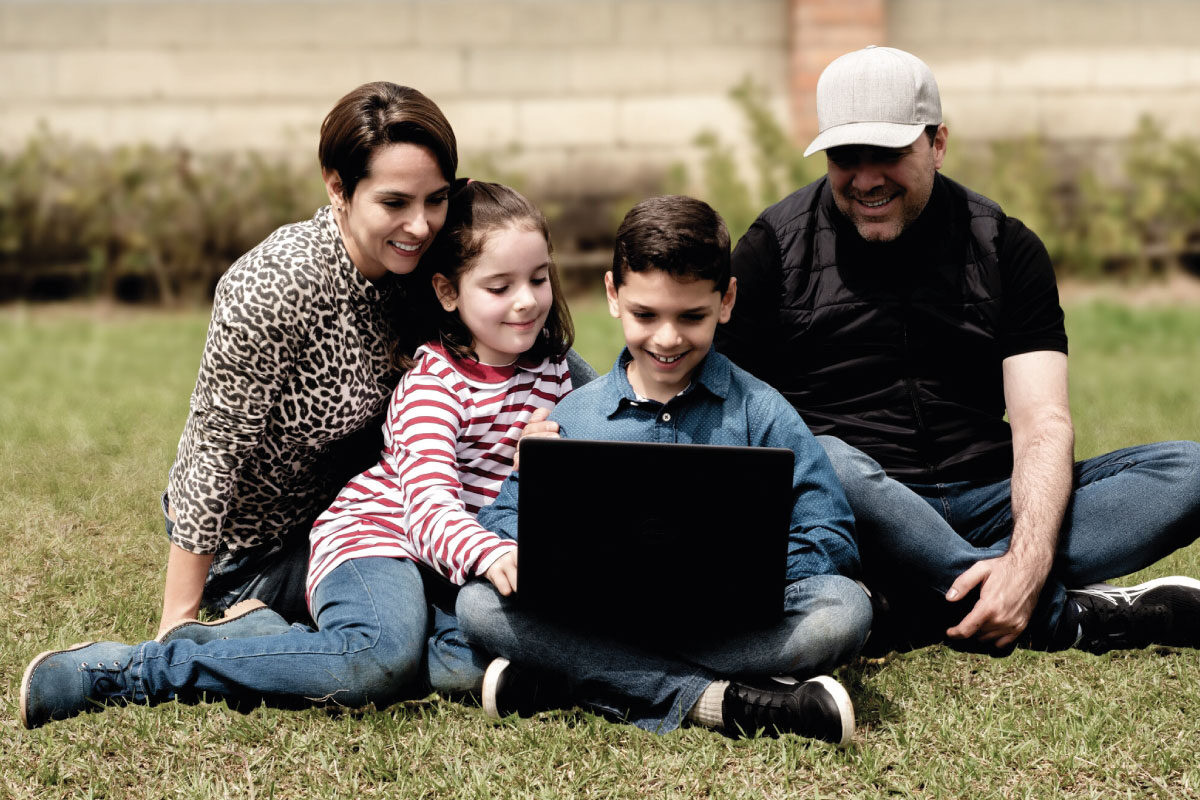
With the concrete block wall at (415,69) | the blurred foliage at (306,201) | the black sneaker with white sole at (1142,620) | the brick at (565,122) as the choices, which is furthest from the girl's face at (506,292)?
the brick at (565,122)

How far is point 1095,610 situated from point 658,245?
5.11 ft

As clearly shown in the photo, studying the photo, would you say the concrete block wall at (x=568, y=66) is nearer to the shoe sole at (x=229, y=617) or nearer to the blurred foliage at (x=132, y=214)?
the blurred foliage at (x=132, y=214)

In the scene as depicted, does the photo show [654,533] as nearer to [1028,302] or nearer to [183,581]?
[183,581]

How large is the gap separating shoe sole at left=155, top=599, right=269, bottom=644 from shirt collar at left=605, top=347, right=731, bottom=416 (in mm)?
1110

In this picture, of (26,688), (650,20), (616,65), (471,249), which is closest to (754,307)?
(471,249)

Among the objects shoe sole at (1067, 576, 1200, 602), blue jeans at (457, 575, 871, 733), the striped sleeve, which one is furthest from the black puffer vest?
the striped sleeve

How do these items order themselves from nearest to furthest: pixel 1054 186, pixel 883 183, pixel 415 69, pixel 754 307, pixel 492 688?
1. pixel 492 688
2. pixel 883 183
3. pixel 754 307
4. pixel 415 69
5. pixel 1054 186

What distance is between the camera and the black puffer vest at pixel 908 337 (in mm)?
3547

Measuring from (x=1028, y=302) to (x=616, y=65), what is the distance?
278 inches

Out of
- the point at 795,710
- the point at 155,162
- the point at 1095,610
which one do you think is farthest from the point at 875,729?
the point at 155,162

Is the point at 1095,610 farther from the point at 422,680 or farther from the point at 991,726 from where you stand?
the point at 422,680

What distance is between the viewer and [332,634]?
3068mm

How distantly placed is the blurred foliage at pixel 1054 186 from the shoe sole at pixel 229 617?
6786 mm

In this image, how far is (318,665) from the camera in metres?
3.01
